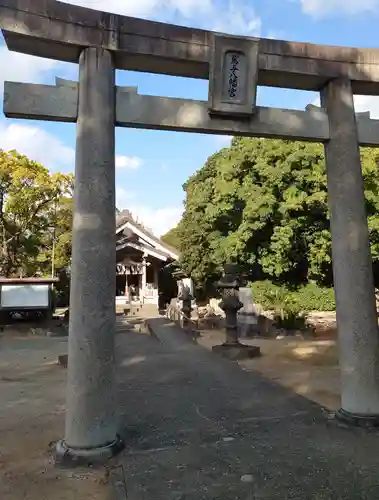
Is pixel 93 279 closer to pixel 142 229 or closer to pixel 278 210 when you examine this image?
pixel 278 210

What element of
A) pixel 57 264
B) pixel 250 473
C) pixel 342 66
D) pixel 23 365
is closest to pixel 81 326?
pixel 250 473

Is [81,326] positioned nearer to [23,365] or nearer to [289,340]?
[23,365]

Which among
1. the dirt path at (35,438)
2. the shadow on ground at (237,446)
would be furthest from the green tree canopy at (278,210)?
the shadow on ground at (237,446)

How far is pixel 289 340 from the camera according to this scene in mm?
13578

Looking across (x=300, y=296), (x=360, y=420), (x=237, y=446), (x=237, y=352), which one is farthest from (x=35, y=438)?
(x=300, y=296)

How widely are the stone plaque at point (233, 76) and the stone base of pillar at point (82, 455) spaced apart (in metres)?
3.85

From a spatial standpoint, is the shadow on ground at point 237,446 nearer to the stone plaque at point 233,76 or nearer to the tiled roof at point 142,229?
the stone plaque at point 233,76

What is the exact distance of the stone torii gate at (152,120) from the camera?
13.5 feet

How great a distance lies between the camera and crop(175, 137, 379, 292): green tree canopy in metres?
19.2

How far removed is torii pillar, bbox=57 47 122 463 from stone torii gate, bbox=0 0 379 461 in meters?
0.01

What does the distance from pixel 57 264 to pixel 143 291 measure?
24.9 feet

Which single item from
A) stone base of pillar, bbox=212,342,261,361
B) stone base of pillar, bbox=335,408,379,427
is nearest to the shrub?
stone base of pillar, bbox=212,342,261,361

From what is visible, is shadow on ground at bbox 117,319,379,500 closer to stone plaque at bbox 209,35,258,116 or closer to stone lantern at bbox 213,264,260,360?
stone lantern at bbox 213,264,260,360

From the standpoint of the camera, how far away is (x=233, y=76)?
4.89 meters
